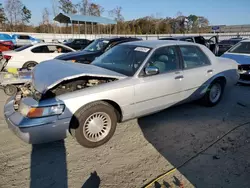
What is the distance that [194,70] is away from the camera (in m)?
4.28

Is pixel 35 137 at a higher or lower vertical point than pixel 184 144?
higher

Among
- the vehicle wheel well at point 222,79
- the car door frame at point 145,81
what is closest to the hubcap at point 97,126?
the car door frame at point 145,81

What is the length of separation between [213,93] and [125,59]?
96.8 inches

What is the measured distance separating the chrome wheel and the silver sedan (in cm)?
26

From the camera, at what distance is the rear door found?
4.17 m

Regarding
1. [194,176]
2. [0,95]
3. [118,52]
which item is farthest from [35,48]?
[194,176]

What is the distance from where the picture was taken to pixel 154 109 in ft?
12.5

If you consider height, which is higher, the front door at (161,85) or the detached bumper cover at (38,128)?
the front door at (161,85)

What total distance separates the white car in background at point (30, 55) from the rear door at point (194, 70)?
6.74 metres

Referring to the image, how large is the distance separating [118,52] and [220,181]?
2.90 meters

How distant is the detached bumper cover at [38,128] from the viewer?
8.97 feet

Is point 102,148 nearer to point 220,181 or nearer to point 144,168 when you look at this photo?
point 144,168

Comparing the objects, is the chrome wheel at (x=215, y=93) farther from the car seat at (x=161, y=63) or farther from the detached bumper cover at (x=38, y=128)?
the detached bumper cover at (x=38, y=128)

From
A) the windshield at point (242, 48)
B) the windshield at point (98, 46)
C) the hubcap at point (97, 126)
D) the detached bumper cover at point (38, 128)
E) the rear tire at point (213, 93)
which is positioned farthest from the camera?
the windshield at point (98, 46)
